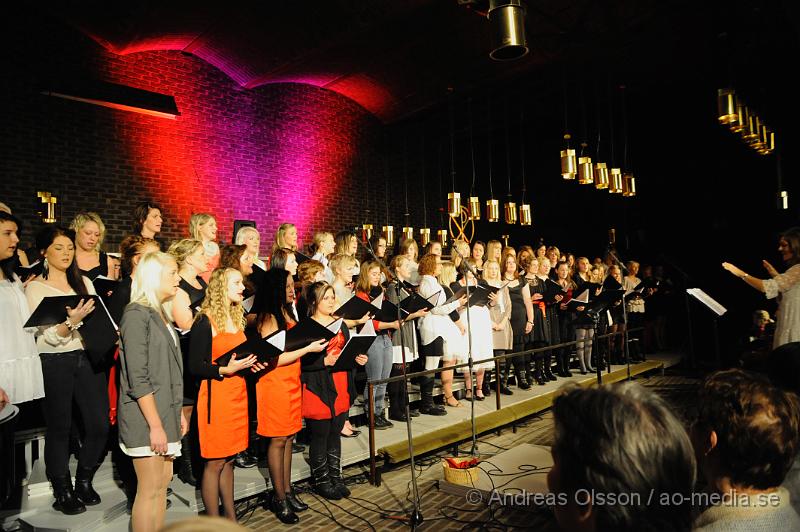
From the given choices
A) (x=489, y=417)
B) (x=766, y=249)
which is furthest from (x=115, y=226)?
(x=766, y=249)

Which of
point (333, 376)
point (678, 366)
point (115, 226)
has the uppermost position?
point (115, 226)

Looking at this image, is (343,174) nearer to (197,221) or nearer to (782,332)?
(197,221)

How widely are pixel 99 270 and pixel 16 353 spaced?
1261mm

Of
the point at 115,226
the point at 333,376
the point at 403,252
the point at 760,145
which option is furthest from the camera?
the point at 760,145

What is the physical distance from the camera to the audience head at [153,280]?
2.93 meters

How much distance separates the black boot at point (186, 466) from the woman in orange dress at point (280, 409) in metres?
0.71

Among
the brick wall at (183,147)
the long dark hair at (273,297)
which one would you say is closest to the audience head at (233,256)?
the long dark hair at (273,297)

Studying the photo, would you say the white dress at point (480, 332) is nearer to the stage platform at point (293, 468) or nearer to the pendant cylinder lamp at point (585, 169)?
the stage platform at point (293, 468)

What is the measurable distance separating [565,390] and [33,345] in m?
3.36

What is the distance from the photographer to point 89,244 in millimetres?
4277

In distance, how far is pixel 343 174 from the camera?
11.3 meters

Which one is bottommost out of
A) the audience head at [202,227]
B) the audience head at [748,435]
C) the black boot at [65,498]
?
the black boot at [65,498]

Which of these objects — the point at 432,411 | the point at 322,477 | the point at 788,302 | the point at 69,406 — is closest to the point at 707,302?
the point at 788,302

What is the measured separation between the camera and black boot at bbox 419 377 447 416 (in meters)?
6.07
